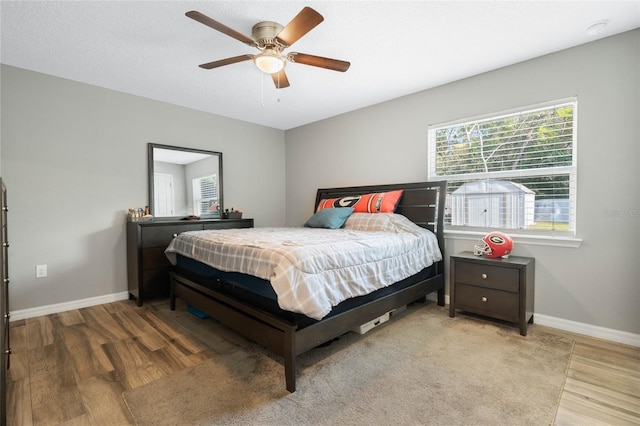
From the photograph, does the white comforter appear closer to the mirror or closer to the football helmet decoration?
the football helmet decoration

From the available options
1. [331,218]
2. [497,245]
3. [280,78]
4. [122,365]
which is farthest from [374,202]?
[122,365]

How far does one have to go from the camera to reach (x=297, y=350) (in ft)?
5.87

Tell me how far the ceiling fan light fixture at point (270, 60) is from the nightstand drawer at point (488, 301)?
252 cm

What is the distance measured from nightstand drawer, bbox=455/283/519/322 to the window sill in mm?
582

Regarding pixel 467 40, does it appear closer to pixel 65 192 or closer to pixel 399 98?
pixel 399 98

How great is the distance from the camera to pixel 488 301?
2.68 metres

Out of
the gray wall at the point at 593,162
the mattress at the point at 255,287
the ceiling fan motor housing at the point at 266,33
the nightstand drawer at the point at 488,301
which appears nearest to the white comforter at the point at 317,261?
the mattress at the point at 255,287

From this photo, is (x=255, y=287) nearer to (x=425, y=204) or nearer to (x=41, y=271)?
(x=425, y=204)

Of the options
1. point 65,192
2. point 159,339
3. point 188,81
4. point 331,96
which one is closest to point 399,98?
point 331,96

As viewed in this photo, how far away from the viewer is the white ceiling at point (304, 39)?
6.81ft

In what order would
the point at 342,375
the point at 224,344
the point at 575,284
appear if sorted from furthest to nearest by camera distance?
→ the point at 575,284, the point at 224,344, the point at 342,375

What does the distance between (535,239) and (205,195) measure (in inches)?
156

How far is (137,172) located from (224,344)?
8.17ft

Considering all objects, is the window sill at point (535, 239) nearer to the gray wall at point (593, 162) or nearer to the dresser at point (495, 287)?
the gray wall at point (593, 162)
